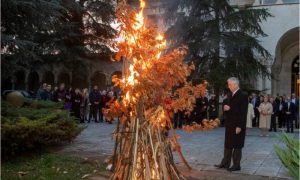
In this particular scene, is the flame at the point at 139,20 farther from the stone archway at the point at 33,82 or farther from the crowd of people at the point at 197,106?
the stone archway at the point at 33,82

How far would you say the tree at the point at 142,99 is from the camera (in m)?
5.77

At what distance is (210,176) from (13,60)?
671 cm

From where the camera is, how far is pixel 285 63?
89.7 feet

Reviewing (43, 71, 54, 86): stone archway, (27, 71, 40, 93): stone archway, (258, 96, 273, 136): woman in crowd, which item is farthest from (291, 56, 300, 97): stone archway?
(27, 71, 40, 93): stone archway

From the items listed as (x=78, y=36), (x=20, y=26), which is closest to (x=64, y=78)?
(x=78, y=36)

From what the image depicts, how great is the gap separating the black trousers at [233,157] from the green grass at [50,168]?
8.23 feet

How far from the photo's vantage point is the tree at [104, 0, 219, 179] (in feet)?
18.9

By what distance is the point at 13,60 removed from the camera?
11422 millimetres

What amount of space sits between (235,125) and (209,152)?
2735mm

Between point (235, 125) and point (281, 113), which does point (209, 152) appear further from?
point (281, 113)

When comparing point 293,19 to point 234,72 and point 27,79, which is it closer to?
point 234,72

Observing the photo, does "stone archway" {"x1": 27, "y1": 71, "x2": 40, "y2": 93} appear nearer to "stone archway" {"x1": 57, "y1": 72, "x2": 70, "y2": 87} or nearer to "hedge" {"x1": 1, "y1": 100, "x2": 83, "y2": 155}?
"stone archway" {"x1": 57, "y1": 72, "x2": 70, "y2": 87}

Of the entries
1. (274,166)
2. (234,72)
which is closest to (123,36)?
(274,166)

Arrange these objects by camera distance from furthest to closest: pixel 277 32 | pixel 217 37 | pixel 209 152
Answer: pixel 277 32 < pixel 217 37 < pixel 209 152
